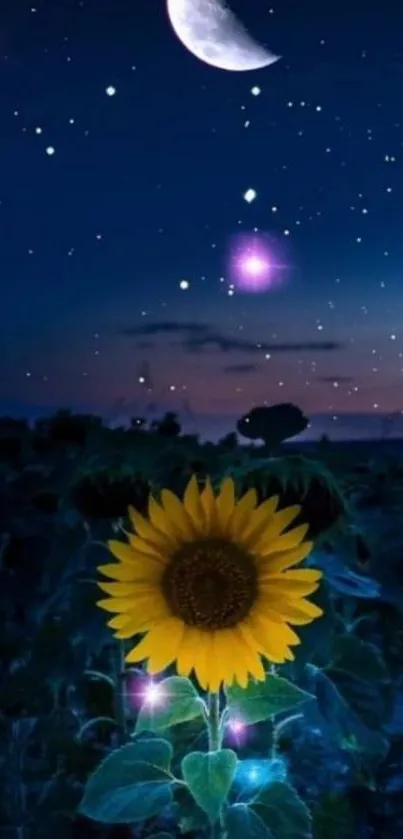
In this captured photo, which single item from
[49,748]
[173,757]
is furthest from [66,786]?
[173,757]

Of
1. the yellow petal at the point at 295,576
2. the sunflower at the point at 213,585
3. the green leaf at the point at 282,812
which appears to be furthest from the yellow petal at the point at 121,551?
the green leaf at the point at 282,812

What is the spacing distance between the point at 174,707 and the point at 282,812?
0.11 m

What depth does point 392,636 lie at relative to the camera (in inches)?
55.7

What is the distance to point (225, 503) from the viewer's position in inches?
34.9

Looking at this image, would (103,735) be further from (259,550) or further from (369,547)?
(259,550)

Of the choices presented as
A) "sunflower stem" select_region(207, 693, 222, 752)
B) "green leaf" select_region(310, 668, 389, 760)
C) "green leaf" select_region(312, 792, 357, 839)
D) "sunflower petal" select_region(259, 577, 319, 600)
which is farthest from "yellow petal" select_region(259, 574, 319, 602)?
"green leaf" select_region(312, 792, 357, 839)

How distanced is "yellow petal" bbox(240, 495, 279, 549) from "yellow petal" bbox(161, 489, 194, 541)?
0.04 meters

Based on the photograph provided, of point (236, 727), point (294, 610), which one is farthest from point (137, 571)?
point (236, 727)

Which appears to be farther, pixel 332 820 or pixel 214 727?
pixel 332 820

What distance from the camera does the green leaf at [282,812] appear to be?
0.90 meters

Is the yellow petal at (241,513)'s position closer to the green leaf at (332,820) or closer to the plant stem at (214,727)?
the plant stem at (214,727)

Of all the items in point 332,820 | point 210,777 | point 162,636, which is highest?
point 162,636

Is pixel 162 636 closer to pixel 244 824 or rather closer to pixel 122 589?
pixel 122 589

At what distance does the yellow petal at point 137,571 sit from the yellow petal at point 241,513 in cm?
6
